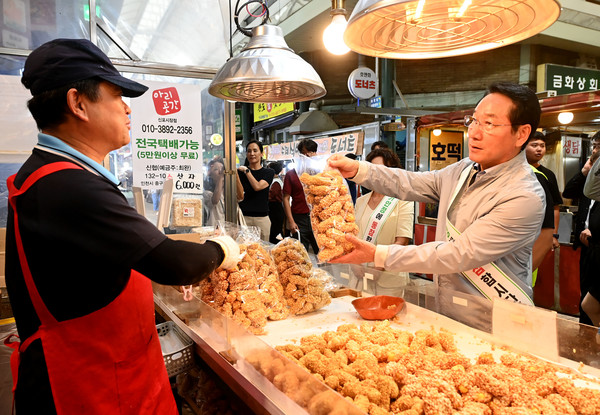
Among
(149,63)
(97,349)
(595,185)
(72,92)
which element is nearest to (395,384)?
(97,349)

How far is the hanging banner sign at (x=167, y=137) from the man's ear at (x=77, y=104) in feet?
8.60

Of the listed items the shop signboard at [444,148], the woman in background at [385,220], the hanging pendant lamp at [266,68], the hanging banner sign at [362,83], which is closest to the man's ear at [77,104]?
the hanging pendant lamp at [266,68]

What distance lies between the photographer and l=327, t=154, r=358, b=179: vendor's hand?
7.88 ft

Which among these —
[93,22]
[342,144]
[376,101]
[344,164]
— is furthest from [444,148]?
[93,22]

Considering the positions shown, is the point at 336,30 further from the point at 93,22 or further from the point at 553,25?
the point at 553,25

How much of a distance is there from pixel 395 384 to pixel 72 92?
139 cm

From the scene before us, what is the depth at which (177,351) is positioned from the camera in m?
2.00

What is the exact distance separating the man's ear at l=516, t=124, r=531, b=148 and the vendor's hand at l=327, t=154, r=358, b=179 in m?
0.86

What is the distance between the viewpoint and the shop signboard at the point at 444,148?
7.84 m

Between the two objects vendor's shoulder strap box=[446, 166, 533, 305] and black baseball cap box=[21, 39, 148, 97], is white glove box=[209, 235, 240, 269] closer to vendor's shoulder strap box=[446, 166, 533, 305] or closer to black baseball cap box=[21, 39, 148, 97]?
black baseball cap box=[21, 39, 148, 97]

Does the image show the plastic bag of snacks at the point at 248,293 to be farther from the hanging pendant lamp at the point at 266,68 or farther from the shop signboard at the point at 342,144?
the shop signboard at the point at 342,144

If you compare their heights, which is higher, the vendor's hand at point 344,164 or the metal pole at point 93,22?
the metal pole at point 93,22

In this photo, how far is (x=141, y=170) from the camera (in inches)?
154

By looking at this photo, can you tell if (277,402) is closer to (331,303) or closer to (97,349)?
(97,349)
